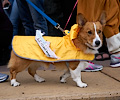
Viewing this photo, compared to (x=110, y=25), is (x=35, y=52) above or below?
below

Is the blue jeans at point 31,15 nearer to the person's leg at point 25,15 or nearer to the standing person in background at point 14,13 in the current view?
the person's leg at point 25,15

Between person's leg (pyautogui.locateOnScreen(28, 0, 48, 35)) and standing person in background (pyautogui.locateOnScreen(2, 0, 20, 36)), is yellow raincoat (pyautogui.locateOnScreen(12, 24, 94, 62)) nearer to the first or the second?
person's leg (pyautogui.locateOnScreen(28, 0, 48, 35))

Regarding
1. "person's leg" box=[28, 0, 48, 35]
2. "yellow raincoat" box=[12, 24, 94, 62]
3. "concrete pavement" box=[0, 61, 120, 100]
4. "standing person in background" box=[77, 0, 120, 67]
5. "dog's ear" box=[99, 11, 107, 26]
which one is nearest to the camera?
"concrete pavement" box=[0, 61, 120, 100]

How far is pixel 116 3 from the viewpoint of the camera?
13.0 ft

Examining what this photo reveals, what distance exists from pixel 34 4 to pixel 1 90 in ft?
5.47

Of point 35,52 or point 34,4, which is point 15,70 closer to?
point 35,52

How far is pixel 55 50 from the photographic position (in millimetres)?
2715

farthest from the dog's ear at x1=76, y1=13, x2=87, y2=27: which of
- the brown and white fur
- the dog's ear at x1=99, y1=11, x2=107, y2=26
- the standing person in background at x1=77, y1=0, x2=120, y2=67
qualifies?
the standing person in background at x1=77, y1=0, x2=120, y2=67

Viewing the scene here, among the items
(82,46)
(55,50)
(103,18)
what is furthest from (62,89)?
(103,18)

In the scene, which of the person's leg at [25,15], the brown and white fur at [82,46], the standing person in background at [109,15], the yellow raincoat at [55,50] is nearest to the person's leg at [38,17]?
the person's leg at [25,15]

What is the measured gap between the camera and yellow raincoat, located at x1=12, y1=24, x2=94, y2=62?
269 centimetres

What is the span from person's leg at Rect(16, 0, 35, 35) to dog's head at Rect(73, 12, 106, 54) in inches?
62.0

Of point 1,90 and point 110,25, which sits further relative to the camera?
point 110,25

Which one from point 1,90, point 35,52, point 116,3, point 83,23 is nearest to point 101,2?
point 116,3
